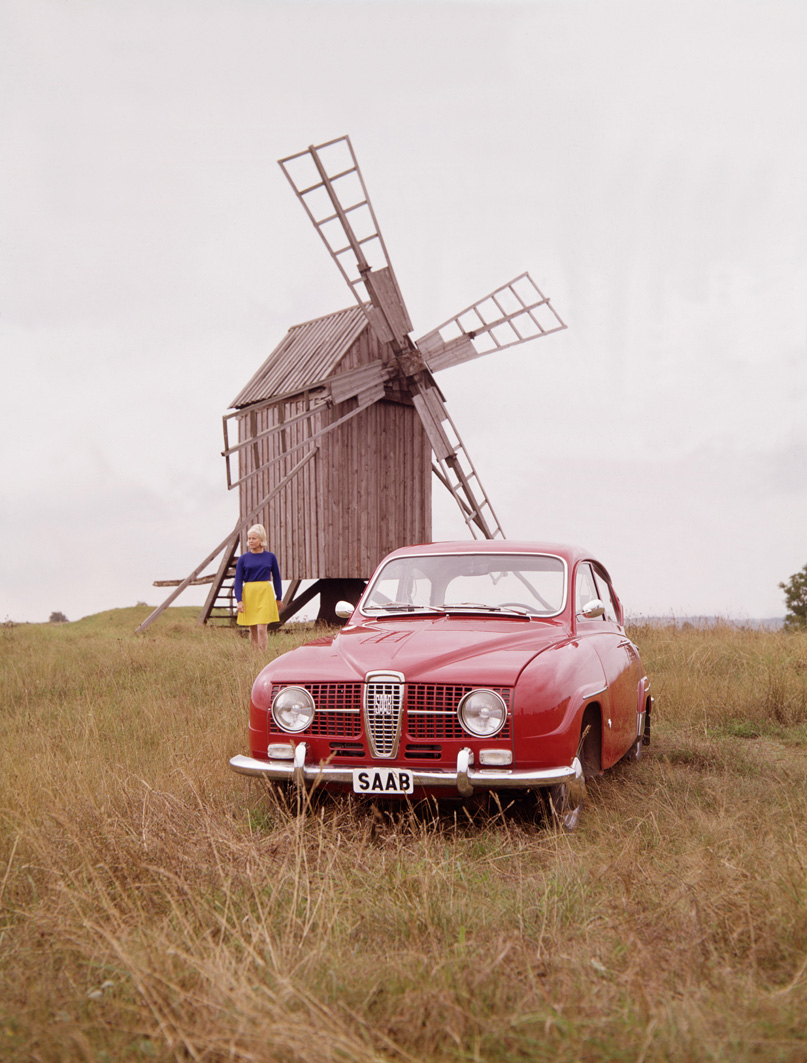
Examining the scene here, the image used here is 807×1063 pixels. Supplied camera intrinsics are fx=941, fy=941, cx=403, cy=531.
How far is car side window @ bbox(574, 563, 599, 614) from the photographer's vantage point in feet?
21.1

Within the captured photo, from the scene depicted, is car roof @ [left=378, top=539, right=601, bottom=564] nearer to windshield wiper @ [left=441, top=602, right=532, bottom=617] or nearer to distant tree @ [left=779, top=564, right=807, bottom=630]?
windshield wiper @ [left=441, top=602, right=532, bottom=617]

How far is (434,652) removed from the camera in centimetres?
527

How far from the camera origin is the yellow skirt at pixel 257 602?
1166 centimetres

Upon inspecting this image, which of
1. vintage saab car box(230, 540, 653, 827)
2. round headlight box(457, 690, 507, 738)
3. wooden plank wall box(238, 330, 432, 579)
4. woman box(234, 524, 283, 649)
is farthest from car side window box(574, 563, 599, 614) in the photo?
wooden plank wall box(238, 330, 432, 579)

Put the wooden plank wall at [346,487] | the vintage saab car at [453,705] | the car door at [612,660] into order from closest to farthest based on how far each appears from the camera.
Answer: the vintage saab car at [453,705]
the car door at [612,660]
the wooden plank wall at [346,487]

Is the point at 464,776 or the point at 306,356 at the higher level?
the point at 306,356

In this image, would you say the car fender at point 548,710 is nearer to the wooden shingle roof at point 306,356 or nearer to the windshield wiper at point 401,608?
the windshield wiper at point 401,608

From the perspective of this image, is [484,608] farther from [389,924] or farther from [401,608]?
[389,924]

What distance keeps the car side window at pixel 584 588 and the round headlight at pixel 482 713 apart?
1514mm

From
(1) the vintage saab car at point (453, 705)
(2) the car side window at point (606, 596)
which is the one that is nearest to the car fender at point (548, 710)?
(1) the vintage saab car at point (453, 705)

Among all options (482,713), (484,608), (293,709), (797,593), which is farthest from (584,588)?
(797,593)

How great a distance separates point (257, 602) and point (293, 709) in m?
6.55

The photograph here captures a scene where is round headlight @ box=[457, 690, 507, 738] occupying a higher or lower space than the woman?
lower

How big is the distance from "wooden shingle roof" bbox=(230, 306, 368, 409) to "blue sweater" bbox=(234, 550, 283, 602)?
775 centimetres
